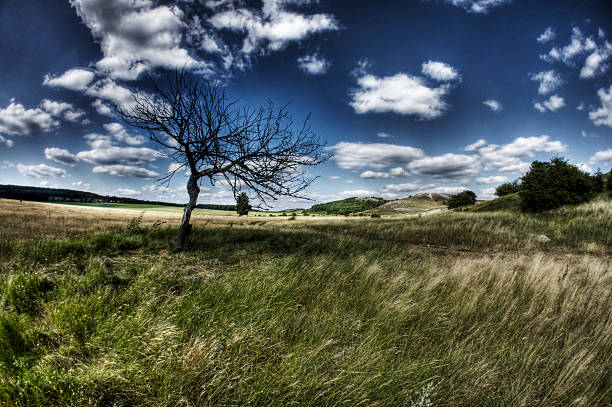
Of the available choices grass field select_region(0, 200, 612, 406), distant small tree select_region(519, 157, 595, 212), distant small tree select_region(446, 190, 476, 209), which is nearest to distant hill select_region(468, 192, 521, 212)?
distant small tree select_region(519, 157, 595, 212)

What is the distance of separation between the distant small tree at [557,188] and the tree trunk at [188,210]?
95.1 ft

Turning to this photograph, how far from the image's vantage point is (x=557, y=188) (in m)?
21.4

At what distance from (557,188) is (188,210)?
100ft

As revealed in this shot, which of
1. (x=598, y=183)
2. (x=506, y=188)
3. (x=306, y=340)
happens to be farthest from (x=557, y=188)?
(x=506, y=188)

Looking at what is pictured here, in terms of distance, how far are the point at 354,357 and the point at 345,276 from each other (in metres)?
2.41

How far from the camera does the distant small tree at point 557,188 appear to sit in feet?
68.6

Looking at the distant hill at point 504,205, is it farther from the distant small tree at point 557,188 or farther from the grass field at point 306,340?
the grass field at point 306,340

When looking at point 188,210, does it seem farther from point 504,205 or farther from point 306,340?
point 504,205

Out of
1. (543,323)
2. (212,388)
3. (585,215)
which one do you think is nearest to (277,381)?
(212,388)

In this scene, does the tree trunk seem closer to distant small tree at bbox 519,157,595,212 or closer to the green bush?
distant small tree at bbox 519,157,595,212

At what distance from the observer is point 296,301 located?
11.5ft

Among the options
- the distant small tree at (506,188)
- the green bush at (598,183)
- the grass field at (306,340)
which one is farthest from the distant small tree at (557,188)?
the distant small tree at (506,188)

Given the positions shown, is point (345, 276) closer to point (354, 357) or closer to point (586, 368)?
point (354, 357)

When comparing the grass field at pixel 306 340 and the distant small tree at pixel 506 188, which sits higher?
the distant small tree at pixel 506 188
